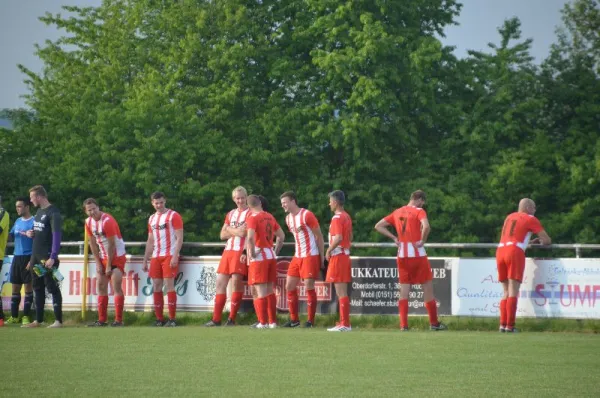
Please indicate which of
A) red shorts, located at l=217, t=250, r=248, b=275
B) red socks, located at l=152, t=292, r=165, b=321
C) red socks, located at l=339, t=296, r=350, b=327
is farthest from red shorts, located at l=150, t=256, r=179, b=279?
red socks, located at l=339, t=296, r=350, b=327

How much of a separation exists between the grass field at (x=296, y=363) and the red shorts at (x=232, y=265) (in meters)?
1.94

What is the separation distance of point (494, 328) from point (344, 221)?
119 inches

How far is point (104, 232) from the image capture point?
1933cm

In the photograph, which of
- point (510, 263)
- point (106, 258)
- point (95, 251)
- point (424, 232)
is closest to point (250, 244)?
point (424, 232)

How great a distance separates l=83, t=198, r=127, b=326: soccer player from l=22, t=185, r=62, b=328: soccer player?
0.78 metres

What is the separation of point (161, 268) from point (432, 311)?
4.63 metres

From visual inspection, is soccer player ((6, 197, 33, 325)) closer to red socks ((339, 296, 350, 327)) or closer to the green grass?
the green grass

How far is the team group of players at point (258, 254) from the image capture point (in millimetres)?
17906

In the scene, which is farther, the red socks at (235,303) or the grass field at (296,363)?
the red socks at (235,303)

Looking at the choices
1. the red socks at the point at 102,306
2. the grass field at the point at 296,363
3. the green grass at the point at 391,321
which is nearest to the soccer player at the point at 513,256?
the grass field at the point at 296,363

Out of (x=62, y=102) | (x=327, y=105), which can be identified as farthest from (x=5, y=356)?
(x=62, y=102)

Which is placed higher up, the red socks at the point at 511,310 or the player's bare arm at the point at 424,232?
the player's bare arm at the point at 424,232

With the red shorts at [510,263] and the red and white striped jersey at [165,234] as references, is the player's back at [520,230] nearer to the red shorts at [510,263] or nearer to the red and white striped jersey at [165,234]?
the red shorts at [510,263]

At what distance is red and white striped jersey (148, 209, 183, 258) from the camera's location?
19328 mm
